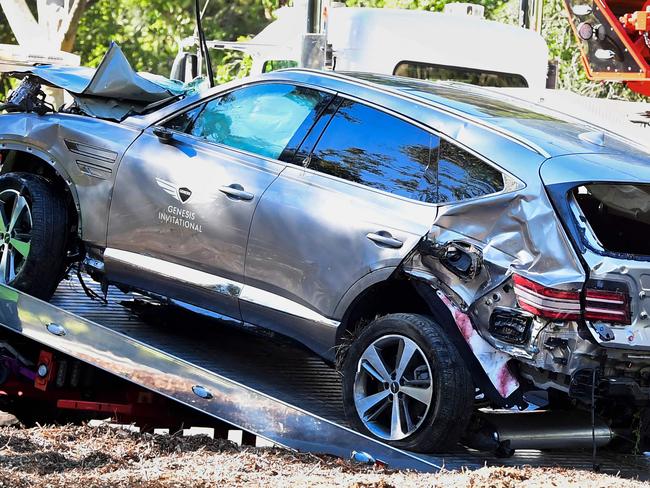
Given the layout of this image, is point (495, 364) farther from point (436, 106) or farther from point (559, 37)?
point (559, 37)

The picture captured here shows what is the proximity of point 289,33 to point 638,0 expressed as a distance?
3.47m

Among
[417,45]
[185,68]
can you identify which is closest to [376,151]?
[185,68]

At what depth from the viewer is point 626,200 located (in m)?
5.52

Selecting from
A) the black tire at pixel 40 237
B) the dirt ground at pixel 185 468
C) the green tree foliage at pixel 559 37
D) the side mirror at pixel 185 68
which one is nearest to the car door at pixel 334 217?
the dirt ground at pixel 185 468

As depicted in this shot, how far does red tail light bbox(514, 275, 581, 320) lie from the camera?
502 centimetres

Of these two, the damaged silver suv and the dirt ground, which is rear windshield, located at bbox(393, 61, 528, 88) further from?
the dirt ground

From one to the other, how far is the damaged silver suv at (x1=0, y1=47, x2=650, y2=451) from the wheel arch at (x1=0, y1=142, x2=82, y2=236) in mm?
18

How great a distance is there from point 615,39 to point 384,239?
7.28 meters

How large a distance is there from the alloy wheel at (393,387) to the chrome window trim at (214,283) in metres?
0.29

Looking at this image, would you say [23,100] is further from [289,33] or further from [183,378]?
[289,33]

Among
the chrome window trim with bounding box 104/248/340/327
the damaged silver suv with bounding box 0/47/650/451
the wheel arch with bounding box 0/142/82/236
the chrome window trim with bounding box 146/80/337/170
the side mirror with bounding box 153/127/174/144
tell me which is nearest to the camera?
the damaged silver suv with bounding box 0/47/650/451

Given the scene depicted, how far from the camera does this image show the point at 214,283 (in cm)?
621

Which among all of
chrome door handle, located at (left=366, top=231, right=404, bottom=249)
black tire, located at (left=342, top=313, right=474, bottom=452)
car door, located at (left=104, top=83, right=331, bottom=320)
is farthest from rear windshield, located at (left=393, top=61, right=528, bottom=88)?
black tire, located at (left=342, top=313, right=474, bottom=452)

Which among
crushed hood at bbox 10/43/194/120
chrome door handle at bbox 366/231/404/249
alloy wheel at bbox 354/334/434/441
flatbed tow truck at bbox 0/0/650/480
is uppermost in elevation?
crushed hood at bbox 10/43/194/120
